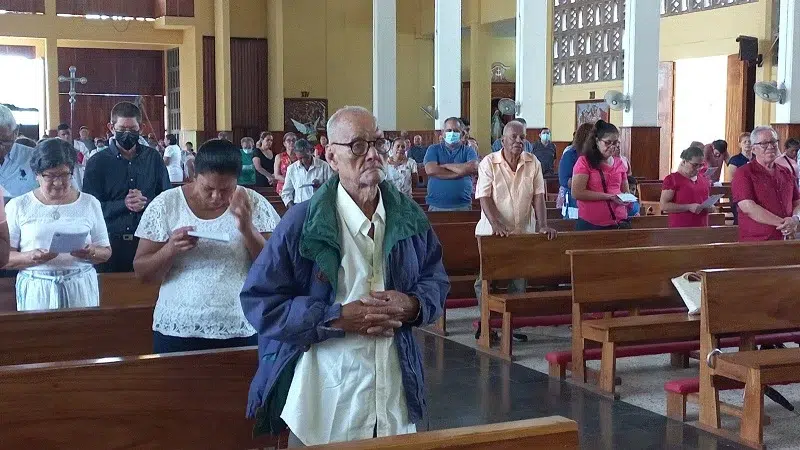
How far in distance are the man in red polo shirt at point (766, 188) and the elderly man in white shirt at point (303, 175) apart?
180 inches

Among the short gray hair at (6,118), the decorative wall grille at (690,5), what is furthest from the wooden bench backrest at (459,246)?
the decorative wall grille at (690,5)

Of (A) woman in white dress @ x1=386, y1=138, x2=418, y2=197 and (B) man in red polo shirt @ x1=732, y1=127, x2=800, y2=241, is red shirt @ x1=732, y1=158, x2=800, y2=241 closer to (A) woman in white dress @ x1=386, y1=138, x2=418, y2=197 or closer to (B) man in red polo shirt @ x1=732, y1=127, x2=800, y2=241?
(B) man in red polo shirt @ x1=732, y1=127, x2=800, y2=241

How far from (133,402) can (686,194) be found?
5.61 meters

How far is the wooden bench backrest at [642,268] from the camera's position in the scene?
6129 millimetres

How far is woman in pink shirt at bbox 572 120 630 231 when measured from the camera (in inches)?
287

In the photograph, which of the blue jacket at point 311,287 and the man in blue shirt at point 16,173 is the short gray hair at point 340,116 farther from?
the man in blue shirt at point 16,173

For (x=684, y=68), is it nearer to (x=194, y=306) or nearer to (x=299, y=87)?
(x=299, y=87)

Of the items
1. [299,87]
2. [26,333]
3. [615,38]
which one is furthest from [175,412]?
[299,87]

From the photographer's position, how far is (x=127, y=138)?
522 cm

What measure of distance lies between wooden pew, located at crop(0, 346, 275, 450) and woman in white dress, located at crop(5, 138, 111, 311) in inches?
48.4

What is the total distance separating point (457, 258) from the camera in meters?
8.25

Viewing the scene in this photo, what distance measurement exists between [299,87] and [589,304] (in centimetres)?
2019

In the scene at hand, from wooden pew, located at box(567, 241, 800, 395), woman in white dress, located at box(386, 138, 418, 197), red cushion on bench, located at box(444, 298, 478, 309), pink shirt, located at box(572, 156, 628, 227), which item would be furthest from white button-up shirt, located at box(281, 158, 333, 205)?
wooden pew, located at box(567, 241, 800, 395)

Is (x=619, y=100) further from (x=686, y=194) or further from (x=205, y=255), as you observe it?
(x=205, y=255)
